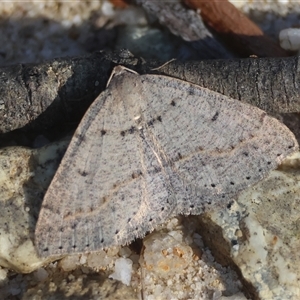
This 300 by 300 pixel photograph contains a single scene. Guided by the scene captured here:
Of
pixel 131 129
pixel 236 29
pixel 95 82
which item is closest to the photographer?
pixel 131 129

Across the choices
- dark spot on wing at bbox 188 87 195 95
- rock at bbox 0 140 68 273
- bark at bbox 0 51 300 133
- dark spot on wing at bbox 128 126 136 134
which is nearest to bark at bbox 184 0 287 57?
bark at bbox 0 51 300 133

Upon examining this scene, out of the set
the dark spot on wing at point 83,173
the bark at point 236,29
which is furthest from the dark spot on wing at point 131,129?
the bark at point 236,29

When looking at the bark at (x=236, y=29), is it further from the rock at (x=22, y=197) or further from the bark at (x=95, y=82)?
the rock at (x=22, y=197)

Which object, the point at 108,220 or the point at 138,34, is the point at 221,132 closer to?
the point at 108,220

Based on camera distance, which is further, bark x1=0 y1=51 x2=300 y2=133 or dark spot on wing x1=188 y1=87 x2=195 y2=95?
bark x1=0 y1=51 x2=300 y2=133

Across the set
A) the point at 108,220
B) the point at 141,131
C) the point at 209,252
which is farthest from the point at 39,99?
the point at 209,252

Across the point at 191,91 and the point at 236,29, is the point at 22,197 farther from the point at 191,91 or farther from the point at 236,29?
the point at 236,29

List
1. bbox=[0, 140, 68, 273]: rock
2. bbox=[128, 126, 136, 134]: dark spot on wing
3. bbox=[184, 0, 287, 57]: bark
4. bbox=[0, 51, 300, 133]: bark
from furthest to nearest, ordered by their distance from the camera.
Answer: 1. bbox=[184, 0, 287, 57]: bark
2. bbox=[0, 51, 300, 133]: bark
3. bbox=[128, 126, 136, 134]: dark spot on wing
4. bbox=[0, 140, 68, 273]: rock

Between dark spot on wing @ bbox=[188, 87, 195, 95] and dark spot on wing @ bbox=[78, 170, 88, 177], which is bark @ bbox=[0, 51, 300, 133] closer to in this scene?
dark spot on wing @ bbox=[188, 87, 195, 95]

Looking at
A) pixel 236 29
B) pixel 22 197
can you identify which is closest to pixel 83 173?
pixel 22 197

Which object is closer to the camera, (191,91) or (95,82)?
(191,91)

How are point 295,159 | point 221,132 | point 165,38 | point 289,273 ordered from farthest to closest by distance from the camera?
point 165,38, point 295,159, point 221,132, point 289,273
